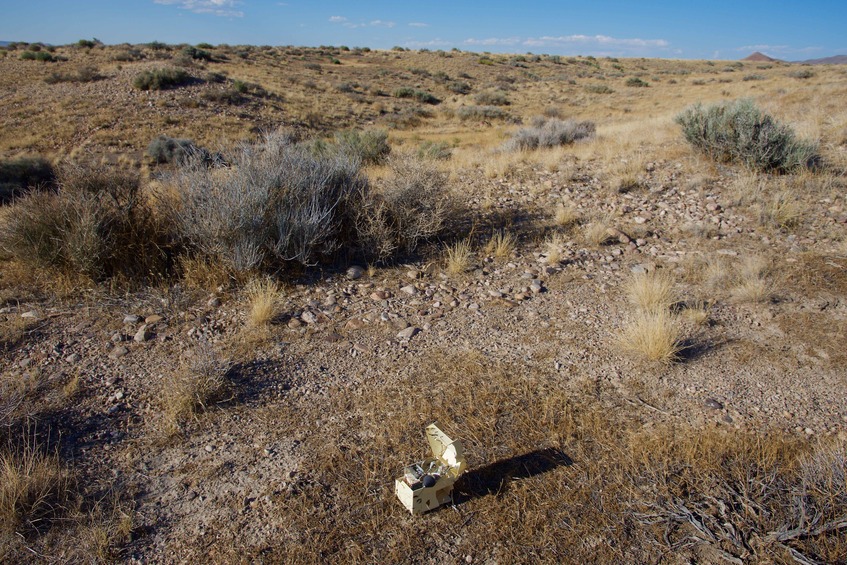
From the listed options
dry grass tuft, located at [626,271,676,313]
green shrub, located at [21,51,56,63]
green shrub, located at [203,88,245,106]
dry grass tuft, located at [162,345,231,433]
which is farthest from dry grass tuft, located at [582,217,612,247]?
green shrub, located at [21,51,56,63]

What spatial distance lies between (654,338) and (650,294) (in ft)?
2.62

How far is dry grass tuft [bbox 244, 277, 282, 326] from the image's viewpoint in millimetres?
4223

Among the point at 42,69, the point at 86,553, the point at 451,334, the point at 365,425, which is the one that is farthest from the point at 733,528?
the point at 42,69

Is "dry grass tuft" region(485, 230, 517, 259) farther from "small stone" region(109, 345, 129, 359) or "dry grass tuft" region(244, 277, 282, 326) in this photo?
"small stone" region(109, 345, 129, 359)

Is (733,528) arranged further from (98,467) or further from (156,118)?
(156,118)

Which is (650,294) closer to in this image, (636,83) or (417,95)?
(417,95)

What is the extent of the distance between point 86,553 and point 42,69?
30.7 m

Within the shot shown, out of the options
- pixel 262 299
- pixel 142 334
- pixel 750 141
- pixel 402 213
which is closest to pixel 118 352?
pixel 142 334

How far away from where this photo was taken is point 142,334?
4000 mm

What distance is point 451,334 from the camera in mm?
4262

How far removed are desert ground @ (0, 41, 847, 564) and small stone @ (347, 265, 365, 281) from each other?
0.03 meters

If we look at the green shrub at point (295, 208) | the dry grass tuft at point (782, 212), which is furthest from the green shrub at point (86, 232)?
the dry grass tuft at point (782, 212)

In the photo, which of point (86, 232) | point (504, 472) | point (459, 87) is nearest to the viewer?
point (504, 472)

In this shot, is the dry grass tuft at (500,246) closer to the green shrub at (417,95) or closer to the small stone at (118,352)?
the small stone at (118,352)
